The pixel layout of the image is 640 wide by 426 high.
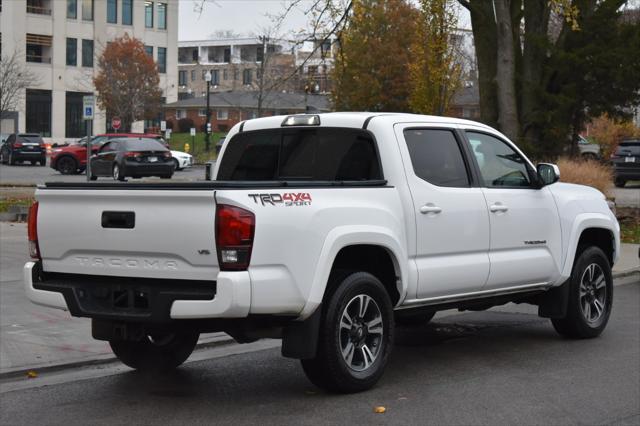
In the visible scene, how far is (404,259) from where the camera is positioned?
764 cm

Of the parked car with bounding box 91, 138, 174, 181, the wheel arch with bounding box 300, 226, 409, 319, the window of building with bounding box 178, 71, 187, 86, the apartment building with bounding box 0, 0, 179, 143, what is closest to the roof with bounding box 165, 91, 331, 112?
the apartment building with bounding box 0, 0, 179, 143

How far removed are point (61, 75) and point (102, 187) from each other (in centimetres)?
7891

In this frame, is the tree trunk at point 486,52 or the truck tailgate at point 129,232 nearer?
the truck tailgate at point 129,232

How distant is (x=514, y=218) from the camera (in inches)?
347

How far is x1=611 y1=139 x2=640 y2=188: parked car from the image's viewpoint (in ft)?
125

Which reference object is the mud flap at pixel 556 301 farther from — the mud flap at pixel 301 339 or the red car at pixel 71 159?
the red car at pixel 71 159

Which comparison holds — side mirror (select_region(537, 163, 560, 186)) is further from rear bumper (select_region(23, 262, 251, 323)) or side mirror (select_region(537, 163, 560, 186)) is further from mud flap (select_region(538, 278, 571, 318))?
rear bumper (select_region(23, 262, 251, 323))

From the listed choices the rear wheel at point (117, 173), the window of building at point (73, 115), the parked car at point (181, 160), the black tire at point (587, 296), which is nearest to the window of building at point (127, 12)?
the window of building at point (73, 115)

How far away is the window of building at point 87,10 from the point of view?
275 feet

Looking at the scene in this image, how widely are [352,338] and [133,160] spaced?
30.3m

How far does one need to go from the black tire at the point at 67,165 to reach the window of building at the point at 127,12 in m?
44.3

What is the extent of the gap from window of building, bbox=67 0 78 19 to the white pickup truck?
3073 inches

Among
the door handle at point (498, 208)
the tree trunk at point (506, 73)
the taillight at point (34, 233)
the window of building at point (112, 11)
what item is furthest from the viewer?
the window of building at point (112, 11)

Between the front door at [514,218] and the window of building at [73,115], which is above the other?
the window of building at [73,115]
